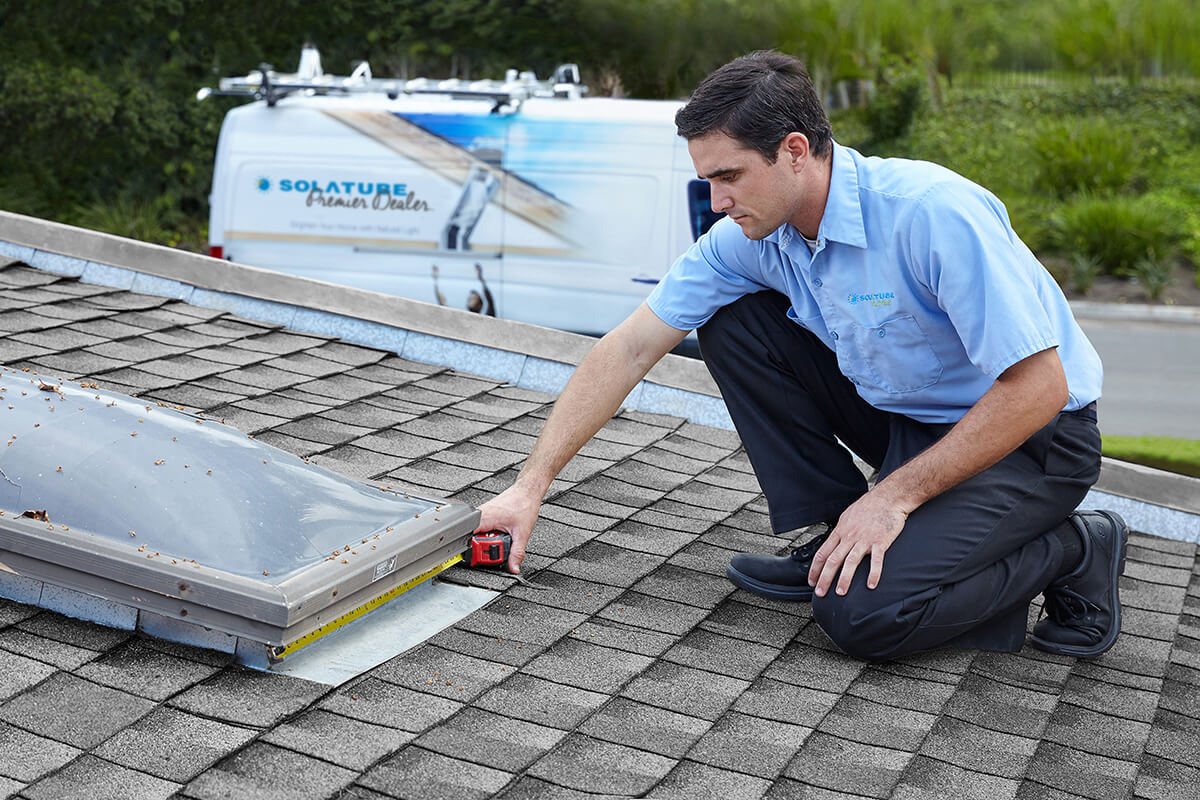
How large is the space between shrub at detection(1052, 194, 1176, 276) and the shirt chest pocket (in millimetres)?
14834

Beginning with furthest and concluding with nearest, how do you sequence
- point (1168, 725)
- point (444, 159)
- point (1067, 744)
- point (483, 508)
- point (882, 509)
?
point (444, 159) → point (483, 508) → point (882, 509) → point (1168, 725) → point (1067, 744)

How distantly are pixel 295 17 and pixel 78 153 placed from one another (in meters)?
4.24

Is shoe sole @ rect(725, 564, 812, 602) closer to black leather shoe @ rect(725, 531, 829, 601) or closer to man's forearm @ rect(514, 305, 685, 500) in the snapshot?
black leather shoe @ rect(725, 531, 829, 601)

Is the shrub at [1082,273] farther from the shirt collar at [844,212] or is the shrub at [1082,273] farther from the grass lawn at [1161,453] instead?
the shirt collar at [844,212]

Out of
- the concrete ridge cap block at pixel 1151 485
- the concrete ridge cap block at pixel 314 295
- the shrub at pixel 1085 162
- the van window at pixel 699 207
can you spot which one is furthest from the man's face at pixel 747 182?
the shrub at pixel 1085 162

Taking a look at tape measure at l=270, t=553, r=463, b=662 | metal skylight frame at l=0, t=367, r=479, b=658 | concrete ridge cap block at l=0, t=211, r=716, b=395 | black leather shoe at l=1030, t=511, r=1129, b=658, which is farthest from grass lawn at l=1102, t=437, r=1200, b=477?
metal skylight frame at l=0, t=367, r=479, b=658

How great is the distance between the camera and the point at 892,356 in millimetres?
2508

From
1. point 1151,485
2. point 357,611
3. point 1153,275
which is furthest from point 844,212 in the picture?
point 1153,275

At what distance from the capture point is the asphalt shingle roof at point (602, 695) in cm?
169

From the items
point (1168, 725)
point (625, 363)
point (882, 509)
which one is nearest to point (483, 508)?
point (625, 363)

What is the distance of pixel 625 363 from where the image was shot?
110 inches

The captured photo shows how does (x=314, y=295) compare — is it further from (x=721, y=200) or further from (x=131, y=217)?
(x=131, y=217)

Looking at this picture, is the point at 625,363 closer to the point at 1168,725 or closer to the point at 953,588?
the point at 953,588

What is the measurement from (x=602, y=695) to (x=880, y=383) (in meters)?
0.98
